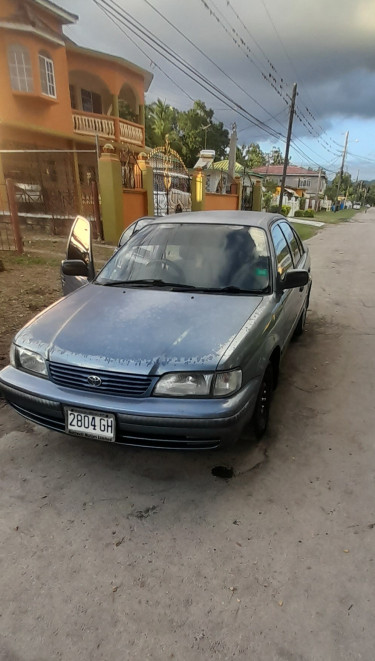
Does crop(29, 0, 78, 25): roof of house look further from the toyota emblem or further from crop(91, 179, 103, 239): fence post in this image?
the toyota emblem

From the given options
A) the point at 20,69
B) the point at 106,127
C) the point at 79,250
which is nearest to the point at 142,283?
the point at 79,250

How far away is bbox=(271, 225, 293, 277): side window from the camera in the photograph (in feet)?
11.1

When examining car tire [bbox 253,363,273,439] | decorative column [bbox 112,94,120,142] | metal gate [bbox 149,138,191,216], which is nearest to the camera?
car tire [bbox 253,363,273,439]

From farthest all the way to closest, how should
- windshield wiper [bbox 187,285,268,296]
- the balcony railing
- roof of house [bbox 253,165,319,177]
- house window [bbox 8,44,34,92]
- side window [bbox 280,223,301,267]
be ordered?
roof of house [bbox 253,165,319,177]
the balcony railing
house window [bbox 8,44,34,92]
side window [bbox 280,223,301,267]
windshield wiper [bbox 187,285,268,296]

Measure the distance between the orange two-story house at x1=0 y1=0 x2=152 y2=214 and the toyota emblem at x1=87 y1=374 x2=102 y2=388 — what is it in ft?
35.3

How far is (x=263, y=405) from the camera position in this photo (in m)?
2.87

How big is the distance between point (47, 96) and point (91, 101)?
5.59m

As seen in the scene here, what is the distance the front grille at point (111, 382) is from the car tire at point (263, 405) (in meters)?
0.84

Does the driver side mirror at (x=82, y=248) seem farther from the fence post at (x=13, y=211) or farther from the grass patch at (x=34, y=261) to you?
the fence post at (x=13, y=211)

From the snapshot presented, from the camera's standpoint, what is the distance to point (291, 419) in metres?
3.19

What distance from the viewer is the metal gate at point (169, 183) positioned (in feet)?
42.0

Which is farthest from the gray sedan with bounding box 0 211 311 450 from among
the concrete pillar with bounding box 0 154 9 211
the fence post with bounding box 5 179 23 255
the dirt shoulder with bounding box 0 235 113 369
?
the concrete pillar with bounding box 0 154 9 211

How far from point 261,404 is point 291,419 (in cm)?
57

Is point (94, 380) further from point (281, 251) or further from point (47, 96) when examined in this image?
point (47, 96)
